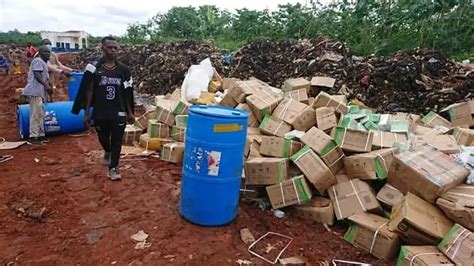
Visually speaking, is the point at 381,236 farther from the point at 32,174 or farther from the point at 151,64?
the point at 151,64

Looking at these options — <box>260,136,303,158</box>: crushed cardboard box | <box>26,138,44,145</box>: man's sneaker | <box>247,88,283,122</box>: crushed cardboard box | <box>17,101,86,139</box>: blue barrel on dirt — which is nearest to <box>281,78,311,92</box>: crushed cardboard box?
<box>247,88,283,122</box>: crushed cardboard box

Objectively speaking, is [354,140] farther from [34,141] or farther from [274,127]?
[34,141]

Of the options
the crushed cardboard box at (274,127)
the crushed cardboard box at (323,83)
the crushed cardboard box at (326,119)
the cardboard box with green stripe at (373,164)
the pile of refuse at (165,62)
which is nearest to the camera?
the cardboard box with green stripe at (373,164)

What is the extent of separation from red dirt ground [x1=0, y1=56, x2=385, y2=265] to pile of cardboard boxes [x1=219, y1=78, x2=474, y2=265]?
10.1 inches

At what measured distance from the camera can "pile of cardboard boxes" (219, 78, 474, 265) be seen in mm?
3000

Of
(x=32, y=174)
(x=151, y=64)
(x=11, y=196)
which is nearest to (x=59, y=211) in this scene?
(x=11, y=196)

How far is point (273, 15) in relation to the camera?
591 inches

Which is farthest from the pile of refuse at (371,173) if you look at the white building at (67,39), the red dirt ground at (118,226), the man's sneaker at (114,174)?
the white building at (67,39)

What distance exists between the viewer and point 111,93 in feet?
13.6

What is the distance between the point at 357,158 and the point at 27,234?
10.2ft

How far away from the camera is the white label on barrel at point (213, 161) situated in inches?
125

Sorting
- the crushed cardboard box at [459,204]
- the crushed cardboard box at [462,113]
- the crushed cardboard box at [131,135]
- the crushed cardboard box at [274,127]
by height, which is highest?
the crushed cardboard box at [462,113]

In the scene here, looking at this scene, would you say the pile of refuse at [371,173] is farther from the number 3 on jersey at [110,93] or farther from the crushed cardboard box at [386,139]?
the number 3 on jersey at [110,93]

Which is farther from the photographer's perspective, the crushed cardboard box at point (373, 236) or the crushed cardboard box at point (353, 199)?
the crushed cardboard box at point (353, 199)
